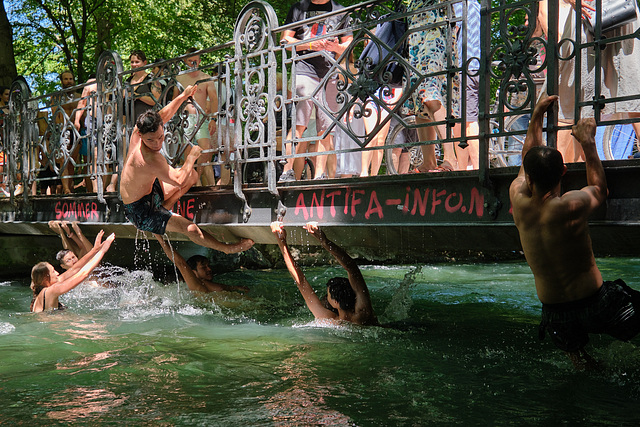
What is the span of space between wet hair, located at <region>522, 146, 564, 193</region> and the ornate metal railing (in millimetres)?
405

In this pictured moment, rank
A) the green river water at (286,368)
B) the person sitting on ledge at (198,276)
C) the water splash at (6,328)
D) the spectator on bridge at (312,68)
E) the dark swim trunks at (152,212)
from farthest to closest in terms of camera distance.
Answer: the person sitting on ledge at (198,276)
the water splash at (6,328)
the dark swim trunks at (152,212)
the spectator on bridge at (312,68)
the green river water at (286,368)

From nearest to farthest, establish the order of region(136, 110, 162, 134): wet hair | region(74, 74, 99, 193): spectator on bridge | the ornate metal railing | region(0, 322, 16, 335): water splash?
the ornate metal railing < region(136, 110, 162, 134): wet hair < region(0, 322, 16, 335): water splash < region(74, 74, 99, 193): spectator on bridge

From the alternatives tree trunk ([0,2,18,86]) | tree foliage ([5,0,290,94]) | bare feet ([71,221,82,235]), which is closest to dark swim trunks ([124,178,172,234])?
bare feet ([71,221,82,235])

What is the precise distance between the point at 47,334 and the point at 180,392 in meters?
3.31

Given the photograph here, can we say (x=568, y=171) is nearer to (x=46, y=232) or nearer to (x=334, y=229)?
(x=334, y=229)

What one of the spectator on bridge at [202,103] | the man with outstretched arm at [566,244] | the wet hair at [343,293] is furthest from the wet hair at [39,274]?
the man with outstretched arm at [566,244]

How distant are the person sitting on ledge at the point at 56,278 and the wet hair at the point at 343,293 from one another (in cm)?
308

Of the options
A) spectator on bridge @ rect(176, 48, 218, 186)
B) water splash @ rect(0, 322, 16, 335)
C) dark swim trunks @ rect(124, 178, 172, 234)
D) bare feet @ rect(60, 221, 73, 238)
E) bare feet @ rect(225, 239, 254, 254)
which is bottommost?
water splash @ rect(0, 322, 16, 335)

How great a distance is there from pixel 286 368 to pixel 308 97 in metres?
2.75

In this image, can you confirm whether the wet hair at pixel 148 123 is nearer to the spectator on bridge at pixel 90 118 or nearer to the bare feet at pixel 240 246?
the bare feet at pixel 240 246

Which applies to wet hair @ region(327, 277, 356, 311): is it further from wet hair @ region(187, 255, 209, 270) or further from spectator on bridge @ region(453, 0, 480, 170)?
wet hair @ region(187, 255, 209, 270)

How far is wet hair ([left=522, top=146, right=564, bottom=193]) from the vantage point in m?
4.45

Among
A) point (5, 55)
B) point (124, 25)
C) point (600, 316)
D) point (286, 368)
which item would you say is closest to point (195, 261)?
point (286, 368)

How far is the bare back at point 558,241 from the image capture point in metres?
4.46
